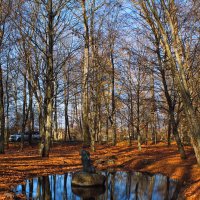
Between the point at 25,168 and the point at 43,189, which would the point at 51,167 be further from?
the point at 43,189

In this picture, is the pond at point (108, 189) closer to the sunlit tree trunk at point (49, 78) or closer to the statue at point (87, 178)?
the statue at point (87, 178)

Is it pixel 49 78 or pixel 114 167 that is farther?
pixel 49 78

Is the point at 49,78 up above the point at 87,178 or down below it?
above

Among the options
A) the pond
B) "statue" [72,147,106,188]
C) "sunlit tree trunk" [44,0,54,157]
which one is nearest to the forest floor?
the pond

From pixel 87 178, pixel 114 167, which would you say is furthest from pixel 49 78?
pixel 87 178

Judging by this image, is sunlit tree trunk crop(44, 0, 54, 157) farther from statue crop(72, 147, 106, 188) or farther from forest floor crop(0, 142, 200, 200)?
statue crop(72, 147, 106, 188)

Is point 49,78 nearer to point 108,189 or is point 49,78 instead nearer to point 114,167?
point 114,167

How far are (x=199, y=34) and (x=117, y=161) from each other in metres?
9.41

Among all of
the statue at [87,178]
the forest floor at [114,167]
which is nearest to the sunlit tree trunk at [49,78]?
the forest floor at [114,167]

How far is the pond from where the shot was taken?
32.8 feet

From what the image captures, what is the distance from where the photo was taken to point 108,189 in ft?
36.7

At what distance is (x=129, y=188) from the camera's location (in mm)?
11648

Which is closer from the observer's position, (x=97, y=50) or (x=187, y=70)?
(x=187, y=70)

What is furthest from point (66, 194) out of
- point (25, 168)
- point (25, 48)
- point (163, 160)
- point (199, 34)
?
point (25, 48)
